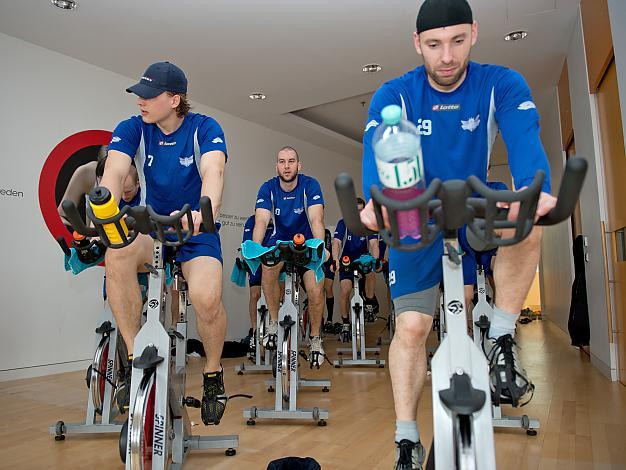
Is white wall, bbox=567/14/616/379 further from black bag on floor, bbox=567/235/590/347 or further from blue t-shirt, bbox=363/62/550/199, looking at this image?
blue t-shirt, bbox=363/62/550/199

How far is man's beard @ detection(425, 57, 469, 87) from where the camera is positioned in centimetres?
146

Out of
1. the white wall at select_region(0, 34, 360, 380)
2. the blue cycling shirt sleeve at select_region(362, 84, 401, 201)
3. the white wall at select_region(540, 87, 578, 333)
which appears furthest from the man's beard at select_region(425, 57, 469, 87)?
the white wall at select_region(540, 87, 578, 333)

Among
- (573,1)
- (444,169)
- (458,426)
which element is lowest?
(458,426)

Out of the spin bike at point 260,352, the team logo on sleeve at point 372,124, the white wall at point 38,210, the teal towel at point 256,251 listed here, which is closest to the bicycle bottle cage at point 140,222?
the team logo on sleeve at point 372,124

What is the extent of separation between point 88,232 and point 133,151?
0.87 metres

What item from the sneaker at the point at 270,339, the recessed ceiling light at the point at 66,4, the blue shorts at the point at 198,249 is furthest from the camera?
the recessed ceiling light at the point at 66,4

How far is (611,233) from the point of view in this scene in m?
3.84

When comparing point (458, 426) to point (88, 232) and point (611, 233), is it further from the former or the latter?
point (611, 233)

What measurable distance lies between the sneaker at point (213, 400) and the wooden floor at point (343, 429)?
0.24 meters

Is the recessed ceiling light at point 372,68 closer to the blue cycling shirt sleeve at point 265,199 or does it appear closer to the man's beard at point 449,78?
the blue cycling shirt sleeve at point 265,199

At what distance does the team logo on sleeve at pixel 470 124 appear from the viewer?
1541mm

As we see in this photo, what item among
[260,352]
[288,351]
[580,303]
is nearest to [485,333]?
[288,351]

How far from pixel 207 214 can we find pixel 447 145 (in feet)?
2.56

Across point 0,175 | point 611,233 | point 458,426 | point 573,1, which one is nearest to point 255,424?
point 458,426
